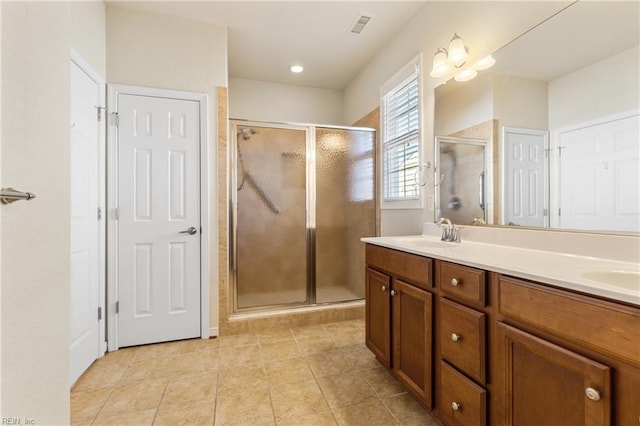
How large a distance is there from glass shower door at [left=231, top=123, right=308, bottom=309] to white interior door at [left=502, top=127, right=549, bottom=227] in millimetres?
1719

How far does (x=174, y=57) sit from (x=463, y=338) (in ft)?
9.28

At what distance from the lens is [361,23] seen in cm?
245

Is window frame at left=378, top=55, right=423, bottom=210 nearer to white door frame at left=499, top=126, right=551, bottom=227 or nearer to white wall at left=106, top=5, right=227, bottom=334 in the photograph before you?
white door frame at left=499, top=126, right=551, bottom=227

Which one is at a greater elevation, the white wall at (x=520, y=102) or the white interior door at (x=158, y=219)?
the white wall at (x=520, y=102)

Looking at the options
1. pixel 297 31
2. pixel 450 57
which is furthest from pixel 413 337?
pixel 297 31

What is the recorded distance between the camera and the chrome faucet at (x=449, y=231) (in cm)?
188

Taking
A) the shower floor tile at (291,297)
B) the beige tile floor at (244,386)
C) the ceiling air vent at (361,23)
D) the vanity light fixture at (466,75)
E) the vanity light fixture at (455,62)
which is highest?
the ceiling air vent at (361,23)

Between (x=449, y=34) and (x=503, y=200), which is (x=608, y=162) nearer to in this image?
(x=503, y=200)

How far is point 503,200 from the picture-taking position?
1.65m

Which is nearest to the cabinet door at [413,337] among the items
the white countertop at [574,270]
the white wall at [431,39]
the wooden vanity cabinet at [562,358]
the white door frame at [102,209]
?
the white countertop at [574,270]

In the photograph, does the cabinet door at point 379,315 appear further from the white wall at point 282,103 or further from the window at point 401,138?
the white wall at point 282,103

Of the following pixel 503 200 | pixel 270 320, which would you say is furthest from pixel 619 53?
pixel 270 320

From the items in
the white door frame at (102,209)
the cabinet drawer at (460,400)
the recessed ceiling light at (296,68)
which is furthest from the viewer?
the recessed ceiling light at (296,68)

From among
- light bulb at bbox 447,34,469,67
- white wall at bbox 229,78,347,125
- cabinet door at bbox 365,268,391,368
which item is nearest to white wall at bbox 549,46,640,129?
light bulb at bbox 447,34,469,67
